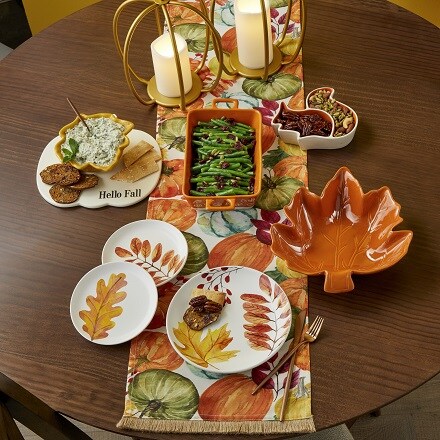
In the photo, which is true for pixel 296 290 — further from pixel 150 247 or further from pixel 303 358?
pixel 150 247

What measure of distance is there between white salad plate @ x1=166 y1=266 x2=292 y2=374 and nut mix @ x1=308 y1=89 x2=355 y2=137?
424mm

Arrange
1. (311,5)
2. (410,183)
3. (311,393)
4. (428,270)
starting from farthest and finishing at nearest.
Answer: (311,5) → (410,183) → (428,270) → (311,393)

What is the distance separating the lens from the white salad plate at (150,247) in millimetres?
1401

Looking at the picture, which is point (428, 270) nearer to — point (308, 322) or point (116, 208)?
point (308, 322)

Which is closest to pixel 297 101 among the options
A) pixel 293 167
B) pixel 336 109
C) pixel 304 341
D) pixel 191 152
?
pixel 336 109

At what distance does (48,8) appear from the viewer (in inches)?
101

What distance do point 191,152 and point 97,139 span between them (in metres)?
0.22

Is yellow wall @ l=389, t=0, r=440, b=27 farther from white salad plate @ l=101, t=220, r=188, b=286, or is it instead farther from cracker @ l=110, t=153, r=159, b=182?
white salad plate @ l=101, t=220, r=188, b=286

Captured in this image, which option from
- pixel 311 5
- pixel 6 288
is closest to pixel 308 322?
pixel 6 288

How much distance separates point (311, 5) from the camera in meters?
1.87

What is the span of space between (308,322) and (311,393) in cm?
14

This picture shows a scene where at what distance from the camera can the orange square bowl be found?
1.43 m

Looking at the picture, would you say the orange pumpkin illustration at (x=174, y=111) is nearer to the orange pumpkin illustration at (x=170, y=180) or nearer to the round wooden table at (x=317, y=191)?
the round wooden table at (x=317, y=191)

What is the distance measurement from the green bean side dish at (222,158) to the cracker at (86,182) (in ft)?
0.74
